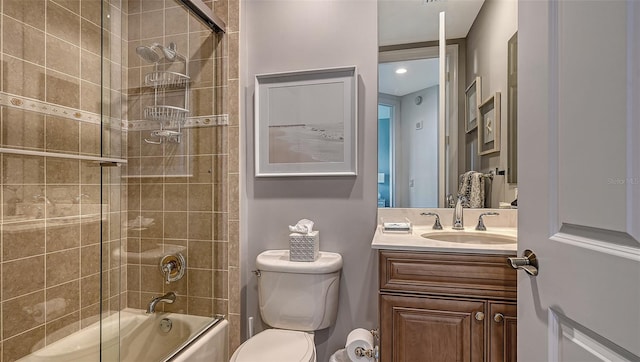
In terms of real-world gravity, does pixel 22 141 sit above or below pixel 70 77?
below

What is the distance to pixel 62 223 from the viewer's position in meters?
1.48

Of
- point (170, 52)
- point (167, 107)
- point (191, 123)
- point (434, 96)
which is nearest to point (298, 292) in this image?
point (191, 123)

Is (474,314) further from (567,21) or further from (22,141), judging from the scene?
(22,141)

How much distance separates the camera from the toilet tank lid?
1469 millimetres

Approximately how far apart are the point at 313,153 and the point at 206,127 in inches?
24.4

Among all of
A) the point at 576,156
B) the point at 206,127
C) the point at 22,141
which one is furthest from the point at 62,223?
the point at 576,156

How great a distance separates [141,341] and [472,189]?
183cm

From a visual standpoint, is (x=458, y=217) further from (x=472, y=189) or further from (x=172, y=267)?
(x=172, y=267)

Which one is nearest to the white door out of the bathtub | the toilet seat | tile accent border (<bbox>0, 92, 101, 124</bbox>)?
the toilet seat

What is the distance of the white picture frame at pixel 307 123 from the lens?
165 cm

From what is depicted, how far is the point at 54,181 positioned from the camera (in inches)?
56.7

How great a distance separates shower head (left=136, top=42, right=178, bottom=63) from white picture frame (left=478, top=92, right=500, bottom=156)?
5.41 feet

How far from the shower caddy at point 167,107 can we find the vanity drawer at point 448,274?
122 cm

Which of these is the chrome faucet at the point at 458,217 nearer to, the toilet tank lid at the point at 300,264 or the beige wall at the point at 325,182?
the beige wall at the point at 325,182
